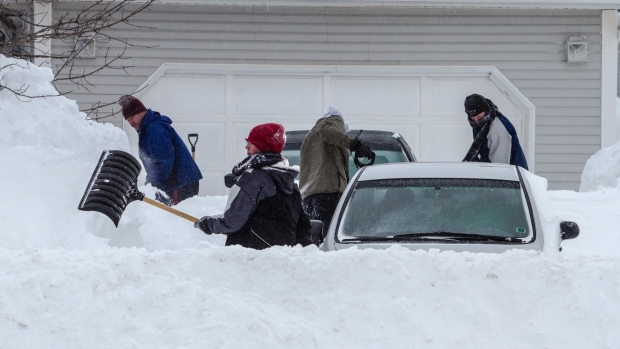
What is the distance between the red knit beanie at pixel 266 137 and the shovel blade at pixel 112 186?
116 cm

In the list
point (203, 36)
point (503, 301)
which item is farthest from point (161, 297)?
point (203, 36)

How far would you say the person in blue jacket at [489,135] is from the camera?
924 centimetres

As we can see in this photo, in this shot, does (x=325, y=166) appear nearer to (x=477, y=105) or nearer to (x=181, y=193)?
(x=477, y=105)

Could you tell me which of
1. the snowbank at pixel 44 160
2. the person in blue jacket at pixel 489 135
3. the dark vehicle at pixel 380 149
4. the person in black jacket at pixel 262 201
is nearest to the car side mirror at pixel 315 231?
the person in black jacket at pixel 262 201

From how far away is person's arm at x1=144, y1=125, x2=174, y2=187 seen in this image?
957 cm

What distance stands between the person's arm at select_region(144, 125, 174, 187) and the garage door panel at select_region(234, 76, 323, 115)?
5.58m

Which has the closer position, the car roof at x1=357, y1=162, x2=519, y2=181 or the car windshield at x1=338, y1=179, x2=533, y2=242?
the car windshield at x1=338, y1=179, x2=533, y2=242

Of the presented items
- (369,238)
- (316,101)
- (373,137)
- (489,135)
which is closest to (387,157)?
(373,137)

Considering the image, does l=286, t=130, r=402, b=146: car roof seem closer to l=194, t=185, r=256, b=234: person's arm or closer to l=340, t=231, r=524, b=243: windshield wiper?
l=340, t=231, r=524, b=243: windshield wiper

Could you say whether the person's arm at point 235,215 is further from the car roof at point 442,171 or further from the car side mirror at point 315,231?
the car roof at point 442,171

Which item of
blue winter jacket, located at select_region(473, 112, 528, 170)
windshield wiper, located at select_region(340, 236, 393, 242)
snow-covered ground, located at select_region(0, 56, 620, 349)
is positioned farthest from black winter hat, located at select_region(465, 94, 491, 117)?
snow-covered ground, located at select_region(0, 56, 620, 349)

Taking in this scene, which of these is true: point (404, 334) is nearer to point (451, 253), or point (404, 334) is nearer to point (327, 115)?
point (451, 253)

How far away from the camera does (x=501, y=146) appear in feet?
30.4

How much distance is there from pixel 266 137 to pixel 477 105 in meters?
3.18
